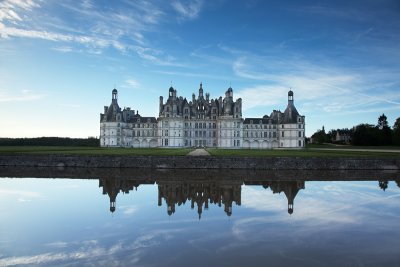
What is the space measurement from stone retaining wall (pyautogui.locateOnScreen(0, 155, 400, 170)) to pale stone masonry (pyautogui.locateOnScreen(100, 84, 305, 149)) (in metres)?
34.8

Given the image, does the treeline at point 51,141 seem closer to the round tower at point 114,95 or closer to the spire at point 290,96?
the round tower at point 114,95

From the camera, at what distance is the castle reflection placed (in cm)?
1653

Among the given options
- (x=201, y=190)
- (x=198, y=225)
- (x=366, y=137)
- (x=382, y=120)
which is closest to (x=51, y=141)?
(x=201, y=190)

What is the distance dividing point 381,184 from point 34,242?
2137 centimetres

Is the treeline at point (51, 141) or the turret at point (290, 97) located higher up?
the turret at point (290, 97)

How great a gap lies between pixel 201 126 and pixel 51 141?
33.6m

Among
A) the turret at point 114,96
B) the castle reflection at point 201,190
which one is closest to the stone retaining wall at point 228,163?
the castle reflection at point 201,190

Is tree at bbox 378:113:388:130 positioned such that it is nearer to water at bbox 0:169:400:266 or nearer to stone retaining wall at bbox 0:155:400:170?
stone retaining wall at bbox 0:155:400:170

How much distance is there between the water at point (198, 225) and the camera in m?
9.31

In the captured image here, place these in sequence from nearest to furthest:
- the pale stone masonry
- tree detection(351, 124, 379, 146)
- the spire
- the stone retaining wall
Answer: the stone retaining wall
the pale stone masonry
the spire
tree detection(351, 124, 379, 146)

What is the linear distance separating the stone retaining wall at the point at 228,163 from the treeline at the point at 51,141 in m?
46.5

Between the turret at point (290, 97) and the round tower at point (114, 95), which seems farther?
the round tower at point (114, 95)

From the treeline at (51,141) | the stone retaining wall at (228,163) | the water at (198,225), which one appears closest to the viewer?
the water at (198,225)

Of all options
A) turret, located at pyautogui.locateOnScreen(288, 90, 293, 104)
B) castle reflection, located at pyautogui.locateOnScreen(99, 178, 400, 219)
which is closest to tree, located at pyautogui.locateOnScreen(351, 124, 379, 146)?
turret, located at pyautogui.locateOnScreen(288, 90, 293, 104)
